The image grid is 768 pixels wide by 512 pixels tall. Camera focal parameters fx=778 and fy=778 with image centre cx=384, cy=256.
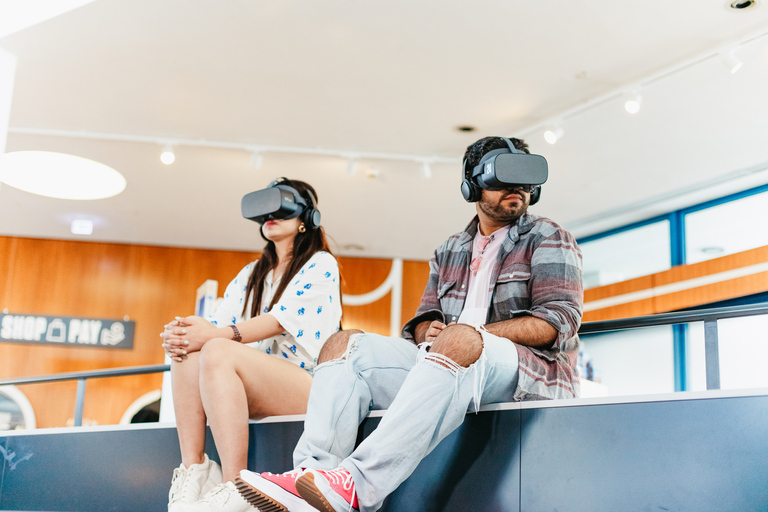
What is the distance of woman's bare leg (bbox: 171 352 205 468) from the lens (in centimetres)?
231

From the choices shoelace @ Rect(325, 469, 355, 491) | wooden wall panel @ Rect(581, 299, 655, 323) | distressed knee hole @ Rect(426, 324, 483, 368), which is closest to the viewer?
shoelace @ Rect(325, 469, 355, 491)

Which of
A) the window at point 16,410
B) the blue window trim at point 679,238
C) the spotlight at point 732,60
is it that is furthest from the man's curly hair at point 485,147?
the window at point 16,410

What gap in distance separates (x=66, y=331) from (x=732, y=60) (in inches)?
243

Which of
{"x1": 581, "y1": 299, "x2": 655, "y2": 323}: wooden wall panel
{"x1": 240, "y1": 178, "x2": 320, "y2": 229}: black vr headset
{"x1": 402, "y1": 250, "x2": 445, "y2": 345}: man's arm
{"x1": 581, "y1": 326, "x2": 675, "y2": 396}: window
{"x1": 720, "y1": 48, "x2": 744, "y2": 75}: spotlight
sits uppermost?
{"x1": 720, "y1": 48, "x2": 744, "y2": 75}: spotlight

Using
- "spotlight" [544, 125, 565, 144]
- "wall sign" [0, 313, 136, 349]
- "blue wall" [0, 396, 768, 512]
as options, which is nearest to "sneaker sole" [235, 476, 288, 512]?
"blue wall" [0, 396, 768, 512]

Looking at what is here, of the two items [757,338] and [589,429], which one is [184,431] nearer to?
[589,429]

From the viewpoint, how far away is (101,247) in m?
7.70

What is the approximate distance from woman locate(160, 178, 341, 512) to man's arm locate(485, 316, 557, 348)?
0.77 m

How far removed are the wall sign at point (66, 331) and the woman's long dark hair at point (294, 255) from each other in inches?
207

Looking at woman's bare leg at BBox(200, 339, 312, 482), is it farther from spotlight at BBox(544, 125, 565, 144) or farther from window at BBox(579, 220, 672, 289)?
window at BBox(579, 220, 672, 289)

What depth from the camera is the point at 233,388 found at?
7.20 ft

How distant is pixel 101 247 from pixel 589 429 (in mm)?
6883

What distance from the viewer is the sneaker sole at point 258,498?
1532mm

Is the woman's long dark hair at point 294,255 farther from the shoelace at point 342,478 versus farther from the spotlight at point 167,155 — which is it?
the spotlight at point 167,155
